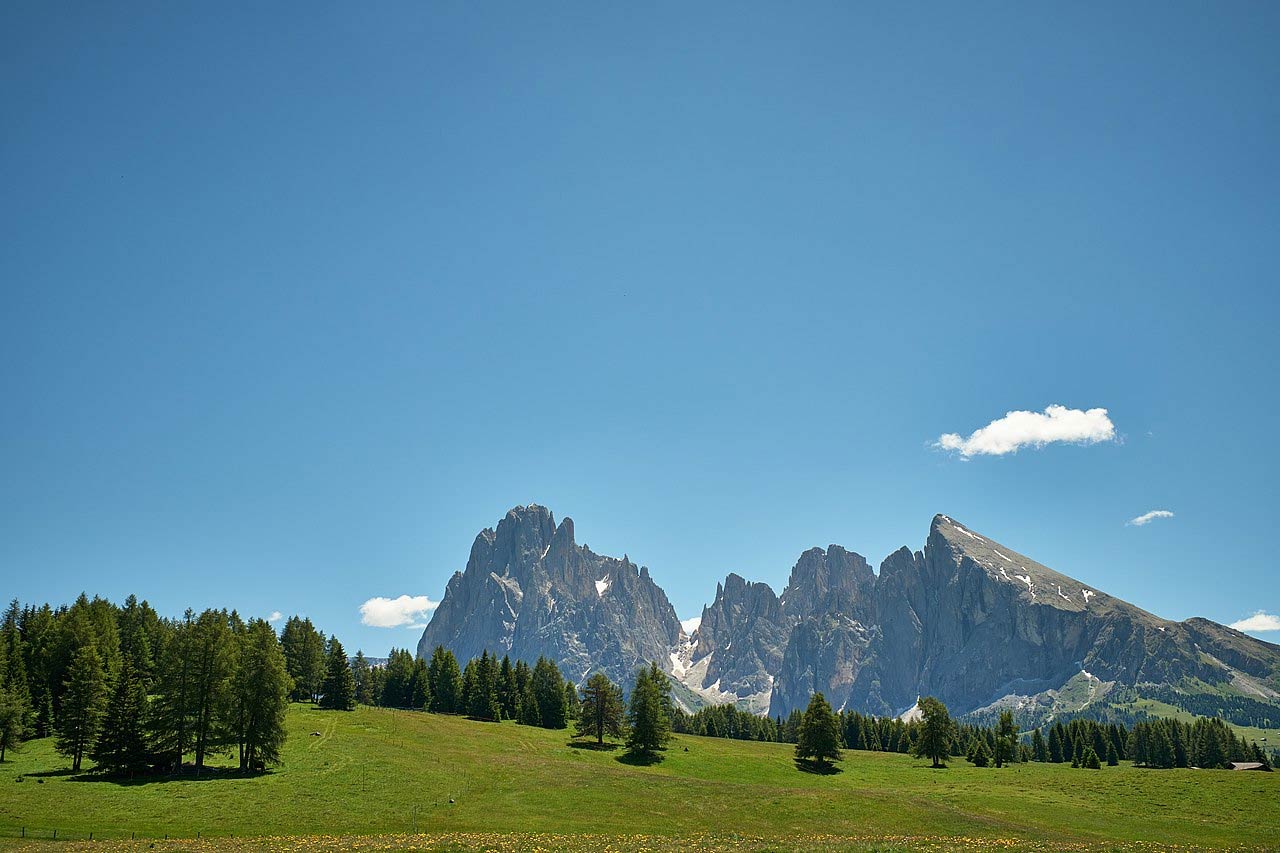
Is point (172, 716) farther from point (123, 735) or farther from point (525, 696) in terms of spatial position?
point (525, 696)

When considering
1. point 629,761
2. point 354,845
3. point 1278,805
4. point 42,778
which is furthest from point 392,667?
point 1278,805

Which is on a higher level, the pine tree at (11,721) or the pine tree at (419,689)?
the pine tree at (11,721)

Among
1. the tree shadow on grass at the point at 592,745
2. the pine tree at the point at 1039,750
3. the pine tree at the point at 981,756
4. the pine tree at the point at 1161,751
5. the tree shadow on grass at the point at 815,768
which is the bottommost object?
the pine tree at the point at 1039,750

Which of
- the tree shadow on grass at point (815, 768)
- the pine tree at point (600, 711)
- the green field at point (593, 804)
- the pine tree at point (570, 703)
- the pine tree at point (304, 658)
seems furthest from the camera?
the pine tree at point (570, 703)

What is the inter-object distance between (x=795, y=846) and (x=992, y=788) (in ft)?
150

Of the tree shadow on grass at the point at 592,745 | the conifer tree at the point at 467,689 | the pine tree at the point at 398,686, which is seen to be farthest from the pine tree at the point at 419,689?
the tree shadow on grass at the point at 592,745

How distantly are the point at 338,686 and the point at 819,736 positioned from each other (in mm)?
64299

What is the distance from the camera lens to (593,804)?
182 ft

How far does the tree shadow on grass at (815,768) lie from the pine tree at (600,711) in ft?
72.1

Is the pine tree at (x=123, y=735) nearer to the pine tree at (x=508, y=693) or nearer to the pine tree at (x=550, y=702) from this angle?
the pine tree at (x=550, y=702)

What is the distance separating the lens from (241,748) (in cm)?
6166

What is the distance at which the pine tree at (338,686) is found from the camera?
339 feet

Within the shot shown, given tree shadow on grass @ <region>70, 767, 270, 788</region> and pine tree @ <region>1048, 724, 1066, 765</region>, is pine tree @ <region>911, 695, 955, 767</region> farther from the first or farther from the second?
tree shadow on grass @ <region>70, 767, 270, 788</region>

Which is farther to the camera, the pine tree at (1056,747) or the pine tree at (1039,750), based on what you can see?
the pine tree at (1039,750)
